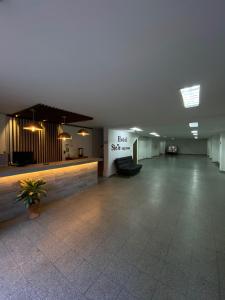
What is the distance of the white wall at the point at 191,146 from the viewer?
65.5ft

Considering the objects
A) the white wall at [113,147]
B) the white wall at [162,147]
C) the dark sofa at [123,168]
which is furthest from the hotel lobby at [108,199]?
the white wall at [162,147]

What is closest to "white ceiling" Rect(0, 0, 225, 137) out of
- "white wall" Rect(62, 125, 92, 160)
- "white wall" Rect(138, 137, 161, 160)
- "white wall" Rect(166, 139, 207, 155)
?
"white wall" Rect(62, 125, 92, 160)

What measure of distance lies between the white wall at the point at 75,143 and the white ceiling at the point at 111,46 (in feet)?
12.9

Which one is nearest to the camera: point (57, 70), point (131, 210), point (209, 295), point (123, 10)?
point (123, 10)

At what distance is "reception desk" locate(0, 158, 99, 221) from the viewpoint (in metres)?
3.31

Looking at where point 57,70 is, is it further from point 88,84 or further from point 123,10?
point 123,10

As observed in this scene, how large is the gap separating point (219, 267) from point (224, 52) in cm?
274

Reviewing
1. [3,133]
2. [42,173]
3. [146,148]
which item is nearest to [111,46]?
[42,173]

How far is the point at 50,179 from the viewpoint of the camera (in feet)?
14.2

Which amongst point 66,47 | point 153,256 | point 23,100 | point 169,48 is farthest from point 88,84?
point 153,256

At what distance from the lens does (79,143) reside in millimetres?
7176

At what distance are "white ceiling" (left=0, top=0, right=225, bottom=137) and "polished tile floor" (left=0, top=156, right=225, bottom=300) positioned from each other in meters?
2.67

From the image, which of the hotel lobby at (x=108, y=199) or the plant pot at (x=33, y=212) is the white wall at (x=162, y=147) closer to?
the hotel lobby at (x=108, y=199)

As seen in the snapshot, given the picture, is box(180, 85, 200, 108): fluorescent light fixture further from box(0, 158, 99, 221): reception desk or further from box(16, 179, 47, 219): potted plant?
box(16, 179, 47, 219): potted plant
